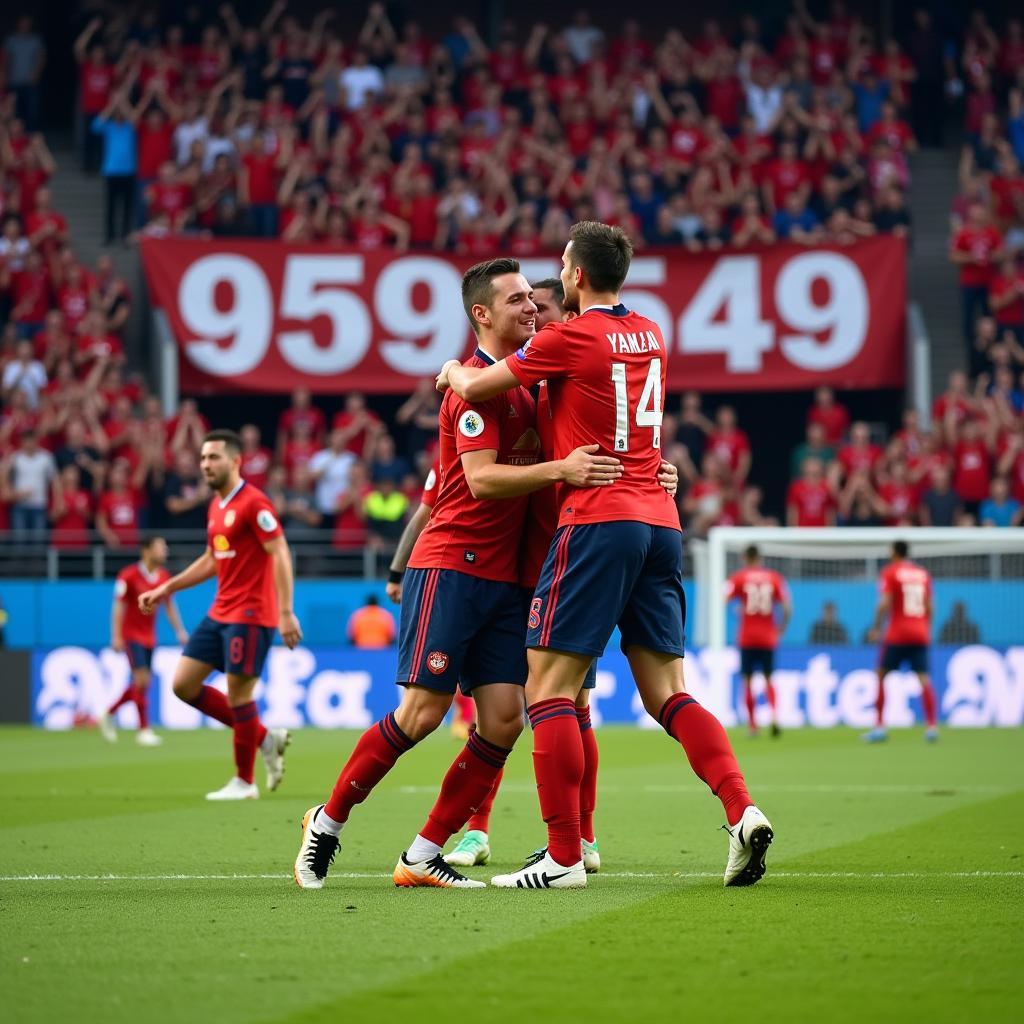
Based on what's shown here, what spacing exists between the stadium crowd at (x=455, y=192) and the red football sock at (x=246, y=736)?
1057 cm

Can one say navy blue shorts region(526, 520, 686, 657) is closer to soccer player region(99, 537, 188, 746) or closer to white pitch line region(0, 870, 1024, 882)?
white pitch line region(0, 870, 1024, 882)

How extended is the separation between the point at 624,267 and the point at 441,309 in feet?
58.5

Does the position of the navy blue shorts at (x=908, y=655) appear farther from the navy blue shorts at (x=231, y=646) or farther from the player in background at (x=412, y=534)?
the player in background at (x=412, y=534)

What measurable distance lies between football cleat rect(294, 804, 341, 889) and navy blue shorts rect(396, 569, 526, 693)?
2.14 ft

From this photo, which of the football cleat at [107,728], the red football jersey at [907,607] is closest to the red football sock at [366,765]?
the football cleat at [107,728]

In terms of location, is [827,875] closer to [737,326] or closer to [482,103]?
[737,326]

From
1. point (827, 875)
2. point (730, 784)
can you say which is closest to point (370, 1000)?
point (730, 784)

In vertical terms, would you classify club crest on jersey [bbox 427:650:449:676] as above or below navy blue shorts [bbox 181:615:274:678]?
above

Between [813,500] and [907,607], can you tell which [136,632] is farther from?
[813,500]

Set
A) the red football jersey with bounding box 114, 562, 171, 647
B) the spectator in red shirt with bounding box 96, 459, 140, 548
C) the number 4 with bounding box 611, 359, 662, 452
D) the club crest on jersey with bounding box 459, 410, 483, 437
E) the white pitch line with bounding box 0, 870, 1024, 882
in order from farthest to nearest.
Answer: the spectator in red shirt with bounding box 96, 459, 140, 548
the red football jersey with bounding box 114, 562, 171, 647
the white pitch line with bounding box 0, 870, 1024, 882
the club crest on jersey with bounding box 459, 410, 483, 437
the number 4 with bounding box 611, 359, 662, 452

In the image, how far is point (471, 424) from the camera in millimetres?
6836

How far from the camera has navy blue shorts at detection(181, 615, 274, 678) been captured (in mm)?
11727

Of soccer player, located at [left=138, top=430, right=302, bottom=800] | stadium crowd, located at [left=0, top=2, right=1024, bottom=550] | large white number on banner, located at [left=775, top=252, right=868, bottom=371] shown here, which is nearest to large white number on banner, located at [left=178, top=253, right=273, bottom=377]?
stadium crowd, located at [left=0, top=2, right=1024, bottom=550]

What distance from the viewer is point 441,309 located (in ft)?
80.7
